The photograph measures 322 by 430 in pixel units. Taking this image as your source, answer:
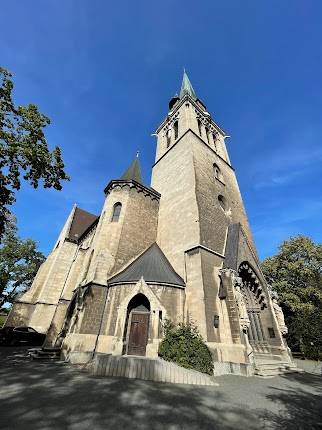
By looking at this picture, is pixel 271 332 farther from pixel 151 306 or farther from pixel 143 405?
pixel 143 405

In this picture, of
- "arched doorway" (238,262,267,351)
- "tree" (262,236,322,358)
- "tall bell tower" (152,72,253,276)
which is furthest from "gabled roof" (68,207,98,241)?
"tree" (262,236,322,358)

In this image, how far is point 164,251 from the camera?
15984 millimetres

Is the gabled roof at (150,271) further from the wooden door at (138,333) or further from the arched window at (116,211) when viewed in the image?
the arched window at (116,211)

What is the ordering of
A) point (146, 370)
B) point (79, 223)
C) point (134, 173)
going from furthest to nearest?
point (79, 223) < point (134, 173) < point (146, 370)

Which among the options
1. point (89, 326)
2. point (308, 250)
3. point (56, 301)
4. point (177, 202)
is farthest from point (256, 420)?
point (308, 250)

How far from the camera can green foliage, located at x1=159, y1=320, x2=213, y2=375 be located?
9031 mm

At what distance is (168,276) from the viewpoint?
12727 mm

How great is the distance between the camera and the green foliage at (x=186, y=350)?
903 centimetres

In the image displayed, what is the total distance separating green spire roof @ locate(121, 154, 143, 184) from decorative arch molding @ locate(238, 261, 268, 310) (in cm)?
1049

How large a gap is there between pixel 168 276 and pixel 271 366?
690 cm

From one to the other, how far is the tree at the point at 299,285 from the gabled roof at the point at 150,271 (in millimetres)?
13721

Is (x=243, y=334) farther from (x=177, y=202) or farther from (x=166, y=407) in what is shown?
(x=177, y=202)

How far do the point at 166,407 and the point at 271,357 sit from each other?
1083 cm

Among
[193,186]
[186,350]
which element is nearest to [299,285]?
[193,186]
